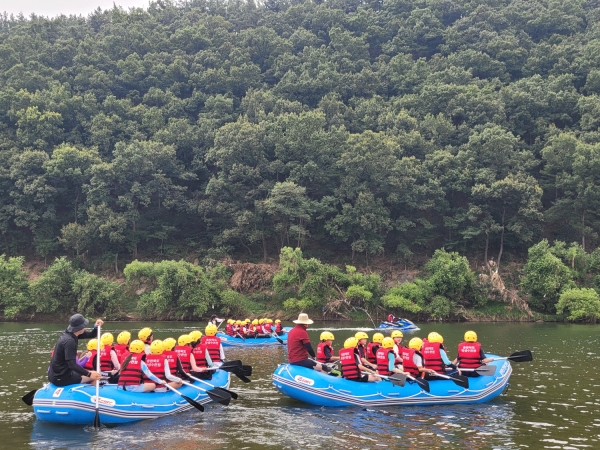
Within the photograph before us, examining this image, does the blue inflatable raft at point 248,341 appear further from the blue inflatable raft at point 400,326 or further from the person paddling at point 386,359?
the person paddling at point 386,359

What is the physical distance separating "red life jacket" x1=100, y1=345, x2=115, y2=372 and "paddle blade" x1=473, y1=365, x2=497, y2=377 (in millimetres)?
10604

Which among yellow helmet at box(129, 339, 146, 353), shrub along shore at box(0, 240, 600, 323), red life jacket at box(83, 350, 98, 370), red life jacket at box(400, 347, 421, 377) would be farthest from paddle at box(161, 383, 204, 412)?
shrub along shore at box(0, 240, 600, 323)

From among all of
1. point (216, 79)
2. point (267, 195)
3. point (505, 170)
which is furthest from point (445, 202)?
point (216, 79)

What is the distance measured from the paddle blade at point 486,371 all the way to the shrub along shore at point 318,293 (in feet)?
92.9

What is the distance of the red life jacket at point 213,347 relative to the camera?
18469mm

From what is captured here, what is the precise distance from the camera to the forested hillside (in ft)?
180

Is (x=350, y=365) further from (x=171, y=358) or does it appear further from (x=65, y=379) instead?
(x=65, y=379)

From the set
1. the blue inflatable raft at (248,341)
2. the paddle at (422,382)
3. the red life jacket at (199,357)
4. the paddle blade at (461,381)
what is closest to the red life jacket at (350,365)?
the paddle at (422,382)

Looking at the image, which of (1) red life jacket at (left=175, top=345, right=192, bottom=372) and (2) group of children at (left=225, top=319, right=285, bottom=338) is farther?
(2) group of children at (left=225, top=319, right=285, bottom=338)

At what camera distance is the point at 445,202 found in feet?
185

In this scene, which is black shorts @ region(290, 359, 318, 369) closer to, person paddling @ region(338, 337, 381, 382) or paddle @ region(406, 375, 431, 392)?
person paddling @ region(338, 337, 381, 382)

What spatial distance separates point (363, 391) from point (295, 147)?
143 ft

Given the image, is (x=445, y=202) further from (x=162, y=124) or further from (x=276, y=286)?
(x=162, y=124)

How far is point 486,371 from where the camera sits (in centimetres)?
1695
